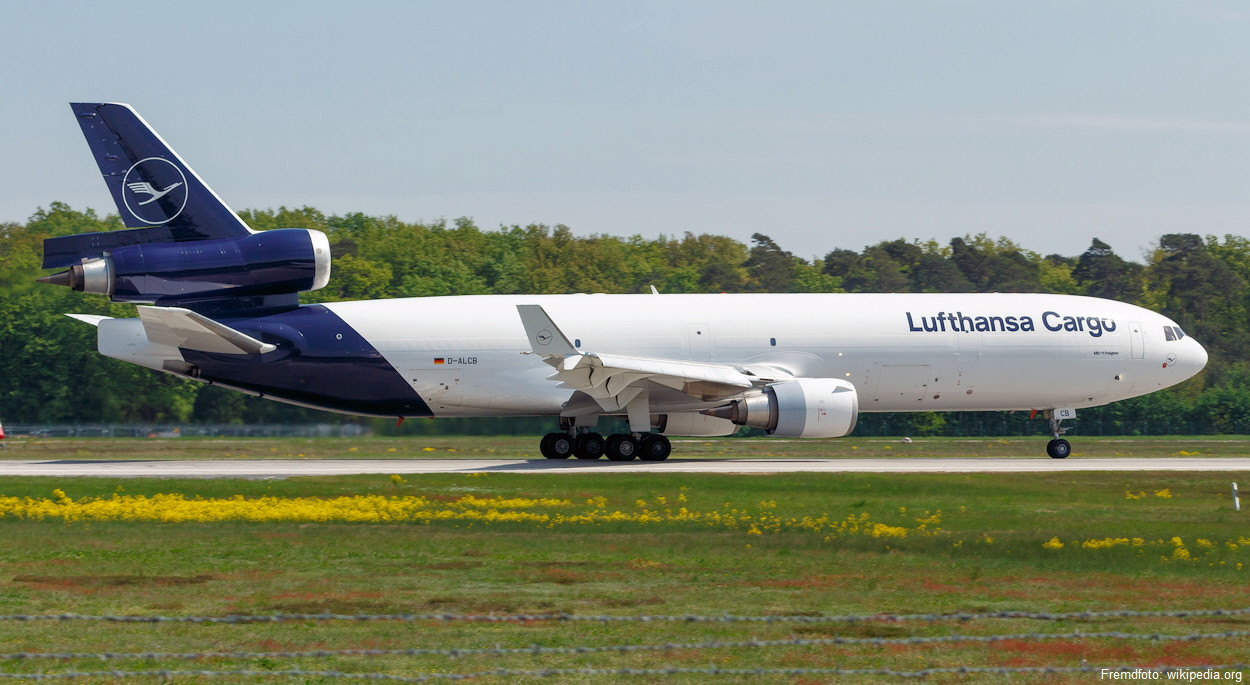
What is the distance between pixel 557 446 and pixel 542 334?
5.31 metres

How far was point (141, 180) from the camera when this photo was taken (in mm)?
32125

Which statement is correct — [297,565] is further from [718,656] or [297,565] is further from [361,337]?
[361,337]

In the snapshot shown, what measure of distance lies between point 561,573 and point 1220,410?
176 ft

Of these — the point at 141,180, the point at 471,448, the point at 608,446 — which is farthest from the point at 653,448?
the point at 141,180

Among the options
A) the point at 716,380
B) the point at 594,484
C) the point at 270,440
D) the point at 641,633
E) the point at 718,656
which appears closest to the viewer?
the point at 718,656

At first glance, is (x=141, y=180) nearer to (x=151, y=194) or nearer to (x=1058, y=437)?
(x=151, y=194)

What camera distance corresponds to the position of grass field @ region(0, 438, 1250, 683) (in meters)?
11.2

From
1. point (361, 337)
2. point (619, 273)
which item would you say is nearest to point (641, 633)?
point (361, 337)

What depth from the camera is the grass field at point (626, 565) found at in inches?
439

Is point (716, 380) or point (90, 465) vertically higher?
point (716, 380)

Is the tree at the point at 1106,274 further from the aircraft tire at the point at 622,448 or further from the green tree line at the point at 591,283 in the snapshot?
the aircraft tire at the point at 622,448

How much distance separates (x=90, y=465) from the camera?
33.5 metres

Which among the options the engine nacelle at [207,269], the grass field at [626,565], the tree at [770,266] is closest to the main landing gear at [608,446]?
the grass field at [626,565]

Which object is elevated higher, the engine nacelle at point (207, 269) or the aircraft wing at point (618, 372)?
the engine nacelle at point (207, 269)
